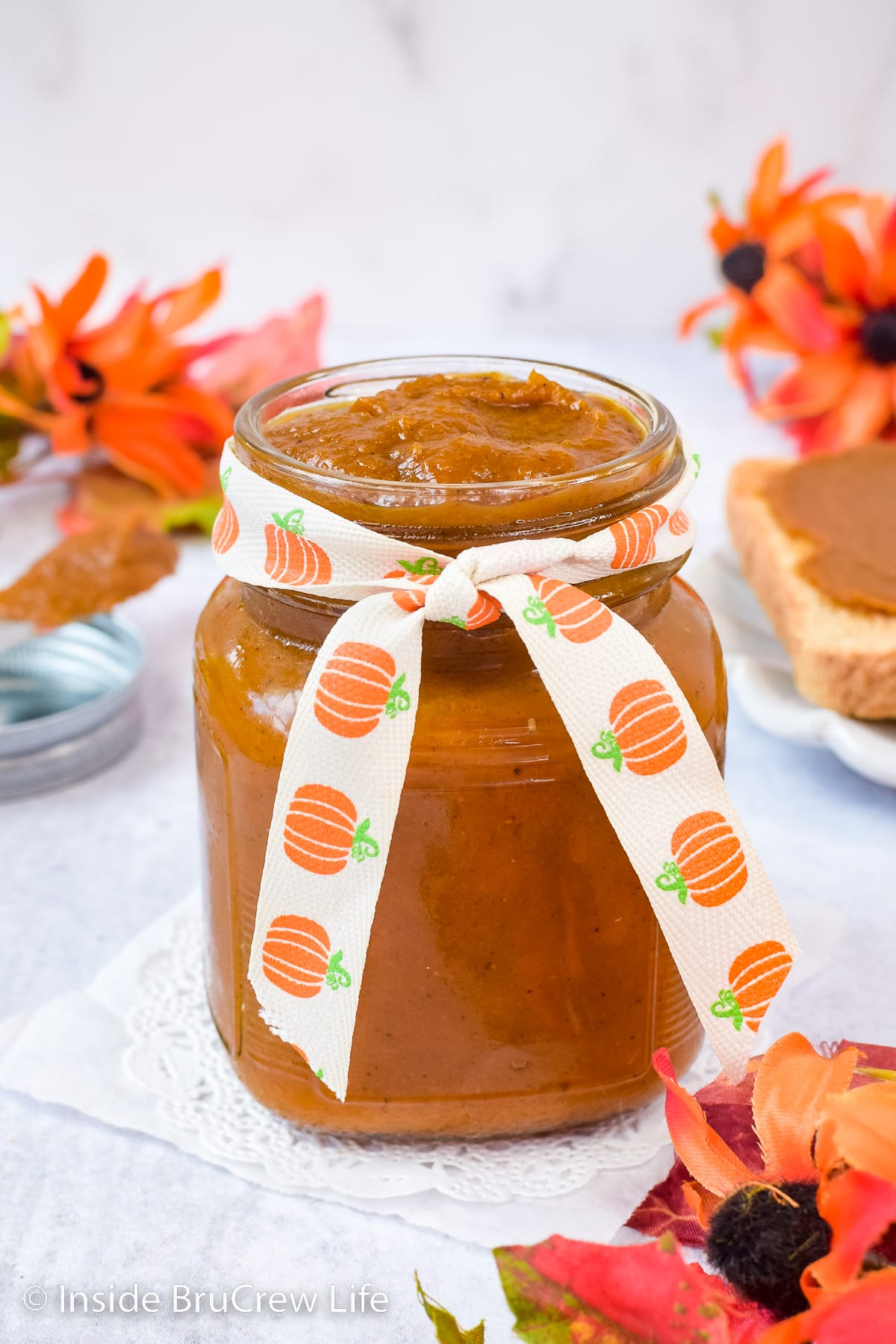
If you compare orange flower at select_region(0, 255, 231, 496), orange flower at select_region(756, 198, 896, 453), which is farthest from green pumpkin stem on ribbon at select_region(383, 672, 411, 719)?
orange flower at select_region(756, 198, 896, 453)

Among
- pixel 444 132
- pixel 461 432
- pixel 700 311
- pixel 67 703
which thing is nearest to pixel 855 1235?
pixel 461 432

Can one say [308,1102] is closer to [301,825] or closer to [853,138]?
[301,825]

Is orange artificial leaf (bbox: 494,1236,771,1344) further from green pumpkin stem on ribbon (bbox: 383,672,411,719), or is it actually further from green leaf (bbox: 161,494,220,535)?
green leaf (bbox: 161,494,220,535)

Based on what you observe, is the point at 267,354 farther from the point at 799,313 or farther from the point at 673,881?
the point at 673,881

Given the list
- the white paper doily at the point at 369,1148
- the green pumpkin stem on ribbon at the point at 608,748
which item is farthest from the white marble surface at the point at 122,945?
the green pumpkin stem on ribbon at the point at 608,748

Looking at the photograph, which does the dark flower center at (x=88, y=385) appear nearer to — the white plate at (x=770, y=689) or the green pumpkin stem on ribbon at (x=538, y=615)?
the white plate at (x=770, y=689)

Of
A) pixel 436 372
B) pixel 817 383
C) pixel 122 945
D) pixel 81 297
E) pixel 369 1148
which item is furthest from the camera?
pixel 817 383

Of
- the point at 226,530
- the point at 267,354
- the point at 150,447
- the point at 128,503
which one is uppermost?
the point at 226,530
